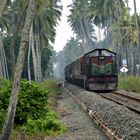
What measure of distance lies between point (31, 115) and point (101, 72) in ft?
55.6

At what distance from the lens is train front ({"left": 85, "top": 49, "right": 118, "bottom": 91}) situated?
31.6 meters

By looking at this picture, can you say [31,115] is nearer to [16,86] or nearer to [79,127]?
[79,127]

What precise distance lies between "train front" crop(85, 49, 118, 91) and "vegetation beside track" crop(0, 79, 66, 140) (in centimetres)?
1466

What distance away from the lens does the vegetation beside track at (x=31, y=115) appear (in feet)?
45.4

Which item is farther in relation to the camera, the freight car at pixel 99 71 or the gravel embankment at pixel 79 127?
the freight car at pixel 99 71

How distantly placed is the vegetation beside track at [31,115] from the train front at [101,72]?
14.7 metres

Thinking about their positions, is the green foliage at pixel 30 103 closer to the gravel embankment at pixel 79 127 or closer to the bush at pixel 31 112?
the bush at pixel 31 112

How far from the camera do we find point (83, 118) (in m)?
17.2

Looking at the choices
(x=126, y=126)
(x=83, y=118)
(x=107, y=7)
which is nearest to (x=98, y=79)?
(x=83, y=118)

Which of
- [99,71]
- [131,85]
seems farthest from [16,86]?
[131,85]

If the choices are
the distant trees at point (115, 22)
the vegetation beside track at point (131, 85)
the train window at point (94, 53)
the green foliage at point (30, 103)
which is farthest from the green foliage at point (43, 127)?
the distant trees at point (115, 22)

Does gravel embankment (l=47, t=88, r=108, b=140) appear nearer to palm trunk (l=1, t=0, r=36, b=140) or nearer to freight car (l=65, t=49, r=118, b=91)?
palm trunk (l=1, t=0, r=36, b=140)

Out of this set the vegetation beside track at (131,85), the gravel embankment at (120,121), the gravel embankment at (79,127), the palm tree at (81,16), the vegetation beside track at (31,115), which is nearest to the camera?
the gravel embankment at (120,121)

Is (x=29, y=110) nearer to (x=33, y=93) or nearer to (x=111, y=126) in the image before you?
(x=33, y=93)
